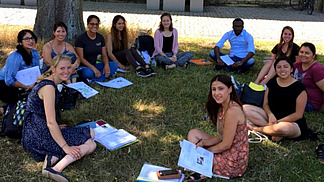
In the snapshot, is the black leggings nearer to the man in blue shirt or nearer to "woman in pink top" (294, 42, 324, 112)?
the man in blue shirt

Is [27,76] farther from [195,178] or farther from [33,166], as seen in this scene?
[195,178]

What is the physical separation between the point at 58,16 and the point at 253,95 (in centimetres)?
476

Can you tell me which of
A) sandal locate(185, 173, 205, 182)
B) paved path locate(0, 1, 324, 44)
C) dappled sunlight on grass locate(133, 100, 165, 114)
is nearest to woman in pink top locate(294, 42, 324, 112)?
dappled sunlight on grass locate(133, 100, 165, 114)

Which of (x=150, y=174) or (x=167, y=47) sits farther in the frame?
(x=167, y=47)

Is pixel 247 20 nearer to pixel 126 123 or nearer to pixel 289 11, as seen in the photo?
pixel 289 11

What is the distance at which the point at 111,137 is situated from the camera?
4004 mm

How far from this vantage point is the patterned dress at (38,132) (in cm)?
334

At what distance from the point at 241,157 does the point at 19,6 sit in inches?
585

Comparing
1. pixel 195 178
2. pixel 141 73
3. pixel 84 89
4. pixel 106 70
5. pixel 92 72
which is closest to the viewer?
pixel 195 178

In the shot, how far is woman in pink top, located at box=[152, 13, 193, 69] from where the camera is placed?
6715mm

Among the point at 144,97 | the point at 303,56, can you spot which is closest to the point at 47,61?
the point at 144,97

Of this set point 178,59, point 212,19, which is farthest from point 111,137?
point 212,19

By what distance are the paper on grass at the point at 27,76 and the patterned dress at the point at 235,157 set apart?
2706 millimetres

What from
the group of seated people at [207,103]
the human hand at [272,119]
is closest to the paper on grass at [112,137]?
the group of seated people at [207,103]
